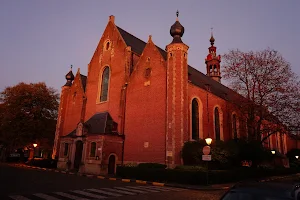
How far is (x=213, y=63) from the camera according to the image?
4925 cm

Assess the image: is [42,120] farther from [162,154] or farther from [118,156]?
[162,154]

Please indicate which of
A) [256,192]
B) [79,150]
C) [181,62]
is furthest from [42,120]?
[256,192]

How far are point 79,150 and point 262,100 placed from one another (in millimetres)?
20175

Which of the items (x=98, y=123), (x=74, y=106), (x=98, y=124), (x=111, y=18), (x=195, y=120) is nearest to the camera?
(x=195, y=120)

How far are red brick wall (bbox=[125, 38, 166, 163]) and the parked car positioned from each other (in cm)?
1761

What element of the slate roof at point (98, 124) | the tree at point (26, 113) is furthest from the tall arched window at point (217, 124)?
the tree at point (26, 113)

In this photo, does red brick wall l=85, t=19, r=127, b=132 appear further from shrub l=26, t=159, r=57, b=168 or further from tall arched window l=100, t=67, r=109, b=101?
shrub l=26, t=159, r=57, b=168

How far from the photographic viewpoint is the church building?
72.0 ft

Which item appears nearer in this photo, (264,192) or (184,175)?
(264,192)

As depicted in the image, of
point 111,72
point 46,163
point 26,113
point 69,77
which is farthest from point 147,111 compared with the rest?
point 26,113

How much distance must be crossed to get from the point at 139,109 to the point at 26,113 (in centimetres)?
2154

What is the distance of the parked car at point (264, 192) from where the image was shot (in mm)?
3545

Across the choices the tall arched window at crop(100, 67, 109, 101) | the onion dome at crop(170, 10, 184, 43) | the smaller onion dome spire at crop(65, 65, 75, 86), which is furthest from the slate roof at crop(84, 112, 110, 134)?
the onion dome at crop(170, 10, 184, 43)

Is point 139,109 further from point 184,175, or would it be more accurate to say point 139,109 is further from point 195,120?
point 184,175
